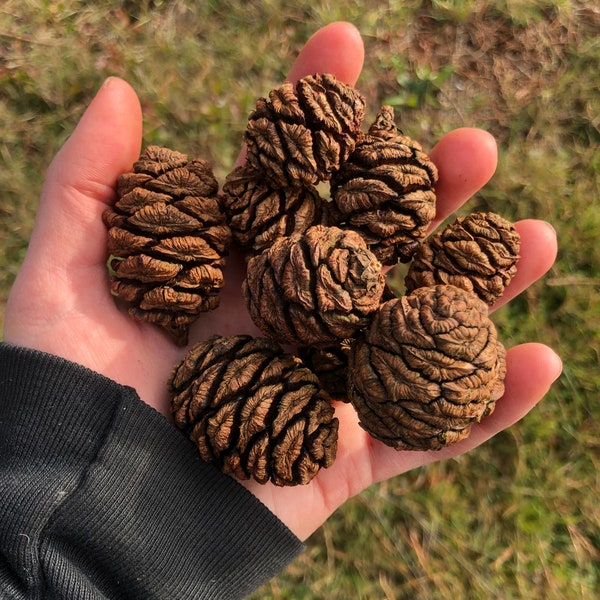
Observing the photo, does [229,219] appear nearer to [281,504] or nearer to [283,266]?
[283,266]

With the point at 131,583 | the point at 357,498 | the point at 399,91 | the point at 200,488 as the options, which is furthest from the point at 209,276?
the point at 399,91

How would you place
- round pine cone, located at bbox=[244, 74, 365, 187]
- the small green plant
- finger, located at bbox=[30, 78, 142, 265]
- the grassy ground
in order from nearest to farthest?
round pine cone, located at bbox=[244, 74, 365, 187] → finger, located at bbox=[30, 78, 142, 265] → the grassy ground → the small green plant

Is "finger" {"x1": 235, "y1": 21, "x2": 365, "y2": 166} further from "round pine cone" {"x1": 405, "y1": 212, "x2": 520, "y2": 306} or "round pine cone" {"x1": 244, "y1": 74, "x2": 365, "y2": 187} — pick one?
"round pine cone" {"x1": 405, "y1": 212, "x2": 520, "y2": 306}

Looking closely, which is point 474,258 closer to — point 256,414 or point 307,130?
point 307,130

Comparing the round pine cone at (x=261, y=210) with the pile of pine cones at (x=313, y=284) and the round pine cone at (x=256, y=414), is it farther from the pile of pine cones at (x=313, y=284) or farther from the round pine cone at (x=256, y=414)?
the round pine cone at (x=256, y=414)

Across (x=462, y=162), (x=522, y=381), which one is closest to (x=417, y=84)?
(x=462, y=162)

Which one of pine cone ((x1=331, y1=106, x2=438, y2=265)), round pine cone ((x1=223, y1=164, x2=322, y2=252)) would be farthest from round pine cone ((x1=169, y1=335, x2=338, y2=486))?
pine cone ((x1=331, y1=106, x2=438, y2=265))
